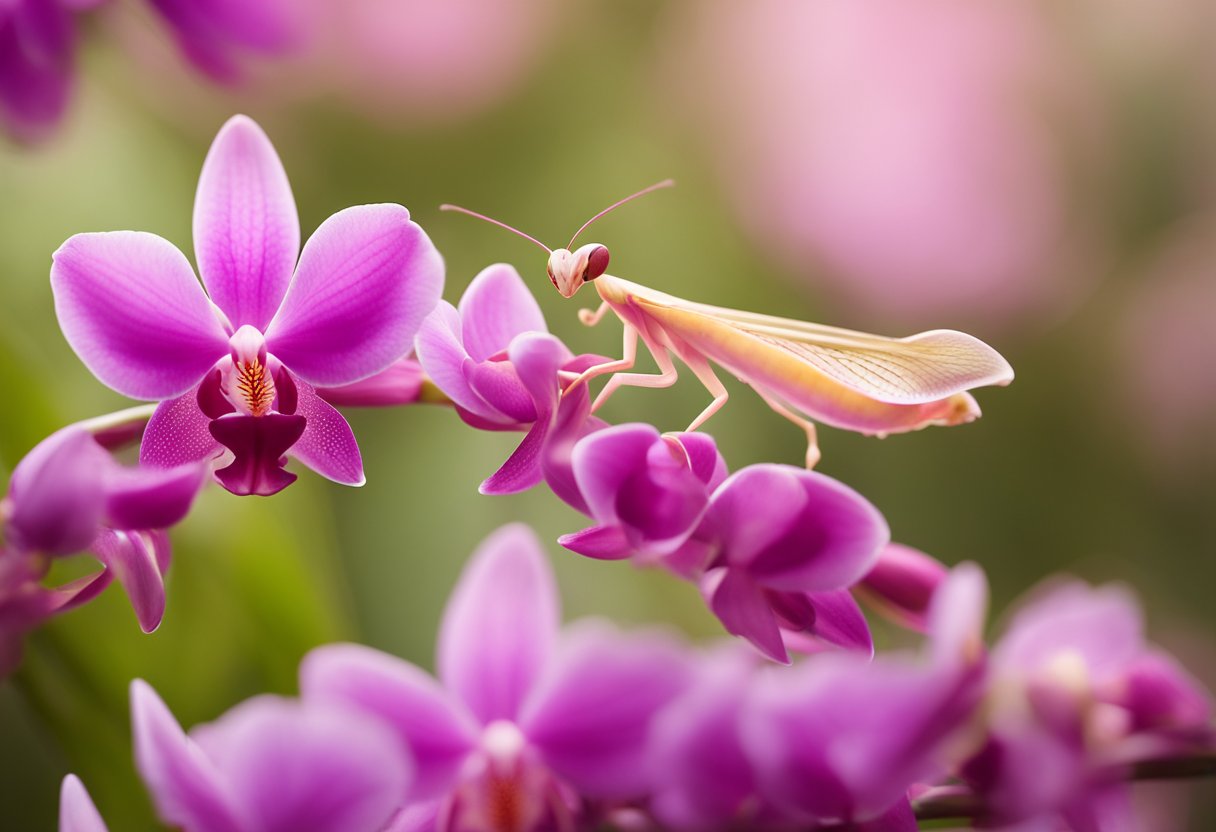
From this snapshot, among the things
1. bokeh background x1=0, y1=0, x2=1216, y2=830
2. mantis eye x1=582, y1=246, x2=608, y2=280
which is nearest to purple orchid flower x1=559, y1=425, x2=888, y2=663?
mantis eye x1=582, y1=246, x2=608, y2=280

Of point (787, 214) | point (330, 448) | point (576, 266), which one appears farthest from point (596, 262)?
point (787, 214)

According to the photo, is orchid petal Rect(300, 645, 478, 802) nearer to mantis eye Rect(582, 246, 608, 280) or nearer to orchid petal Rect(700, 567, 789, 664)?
orchid petal Rect(700, 567, 789, 664)

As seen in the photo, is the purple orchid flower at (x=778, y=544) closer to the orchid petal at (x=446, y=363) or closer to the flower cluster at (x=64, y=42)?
the orchid petal at (x=446, y=363)

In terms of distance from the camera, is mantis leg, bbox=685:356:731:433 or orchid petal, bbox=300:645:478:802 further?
mantis leg, bbox=685:356:731:433

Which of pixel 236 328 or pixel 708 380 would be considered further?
pixel 708 380

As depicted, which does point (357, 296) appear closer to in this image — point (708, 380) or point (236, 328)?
point (236, 328)

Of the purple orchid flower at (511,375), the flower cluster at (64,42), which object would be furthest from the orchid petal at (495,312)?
the flower cluster at (64,42)

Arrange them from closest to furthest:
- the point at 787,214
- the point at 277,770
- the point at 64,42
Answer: the point at 277,770
the point at 64,42
the point at 787,214
